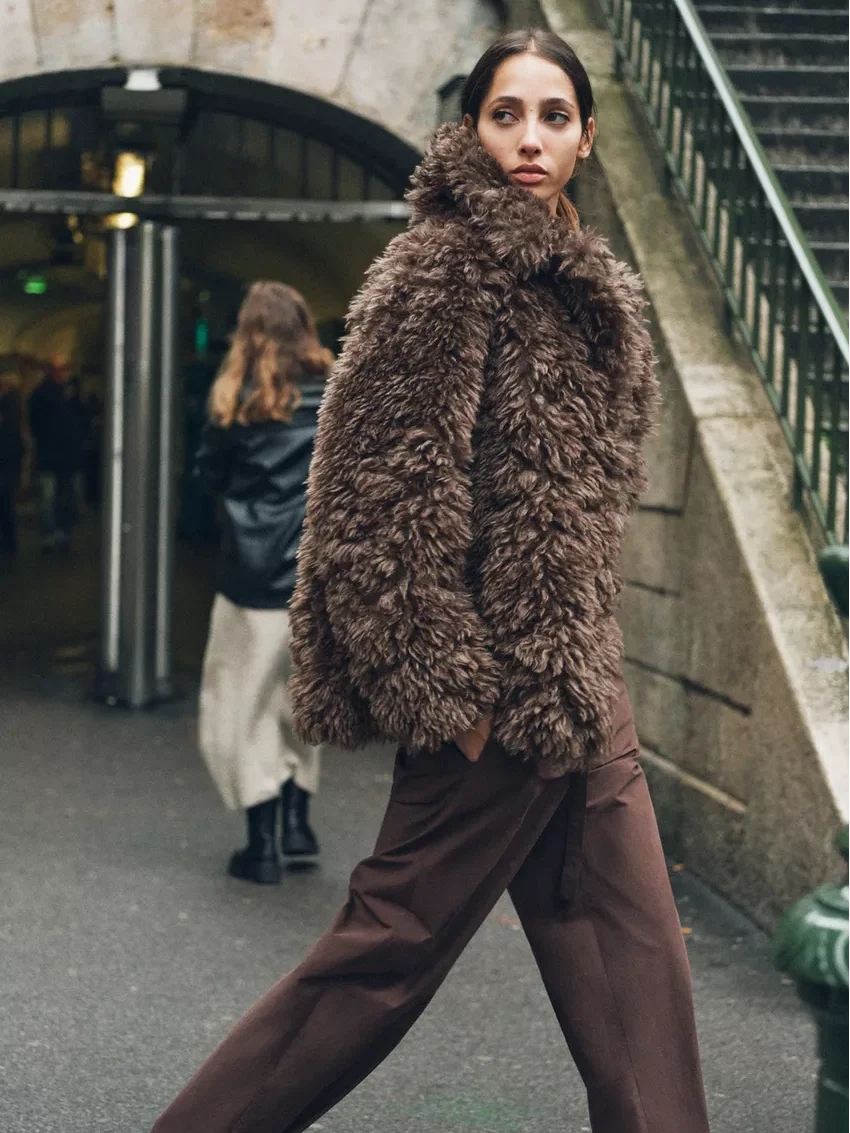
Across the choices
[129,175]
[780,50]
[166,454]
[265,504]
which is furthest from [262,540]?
[780,50]

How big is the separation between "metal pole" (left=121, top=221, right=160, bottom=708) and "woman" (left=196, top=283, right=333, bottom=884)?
3.17 meters

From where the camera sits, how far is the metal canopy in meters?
8.33

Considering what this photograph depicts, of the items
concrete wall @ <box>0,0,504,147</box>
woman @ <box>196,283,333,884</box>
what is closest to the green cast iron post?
woman @ <box>196,283,333,884</box>

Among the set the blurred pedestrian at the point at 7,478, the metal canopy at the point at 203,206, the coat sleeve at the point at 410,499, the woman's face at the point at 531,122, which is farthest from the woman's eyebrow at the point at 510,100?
the blurred pedestrian at the point at 7,478

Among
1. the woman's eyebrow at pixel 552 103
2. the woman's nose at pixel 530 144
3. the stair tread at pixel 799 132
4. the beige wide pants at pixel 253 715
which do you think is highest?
the stair tread at pixel 799 132

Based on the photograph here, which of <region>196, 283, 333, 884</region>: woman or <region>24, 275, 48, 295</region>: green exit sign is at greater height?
<region>24, 275, 48, 295</region>: green exit sign

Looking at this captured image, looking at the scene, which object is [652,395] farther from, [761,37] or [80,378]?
[80,378]

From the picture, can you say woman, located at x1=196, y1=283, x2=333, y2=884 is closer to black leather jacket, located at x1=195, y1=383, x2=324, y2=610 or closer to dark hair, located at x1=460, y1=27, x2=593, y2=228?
black leather jacket, located at x1=195, y1=383, x2=324, y2=610

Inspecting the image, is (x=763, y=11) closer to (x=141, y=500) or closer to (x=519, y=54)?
(x=141, y=500)

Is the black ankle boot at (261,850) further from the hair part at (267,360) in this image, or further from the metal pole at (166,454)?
the metal pole at (166,454)

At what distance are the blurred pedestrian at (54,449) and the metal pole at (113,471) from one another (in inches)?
383

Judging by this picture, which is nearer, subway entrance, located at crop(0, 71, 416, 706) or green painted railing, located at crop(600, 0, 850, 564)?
green painted railing, located at crop(600, 0, 850, 564)

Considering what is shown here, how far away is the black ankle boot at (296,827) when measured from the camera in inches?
237

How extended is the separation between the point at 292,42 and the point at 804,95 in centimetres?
256
